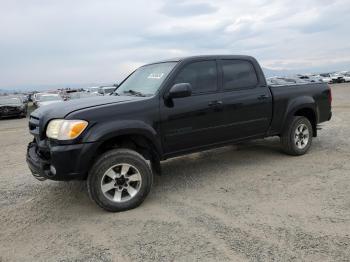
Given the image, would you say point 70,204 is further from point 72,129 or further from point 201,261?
point 201,261

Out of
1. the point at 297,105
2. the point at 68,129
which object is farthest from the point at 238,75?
the point at 68,129

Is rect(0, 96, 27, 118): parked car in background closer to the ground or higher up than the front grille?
closer to the ground

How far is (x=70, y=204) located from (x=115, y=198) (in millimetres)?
772

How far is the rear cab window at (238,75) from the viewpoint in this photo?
18.0 feet

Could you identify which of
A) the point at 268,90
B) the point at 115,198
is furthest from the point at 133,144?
the point at 268,90

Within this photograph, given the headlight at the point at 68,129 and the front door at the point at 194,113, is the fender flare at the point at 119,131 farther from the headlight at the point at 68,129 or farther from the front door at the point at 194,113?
the front door at the point at 194,113

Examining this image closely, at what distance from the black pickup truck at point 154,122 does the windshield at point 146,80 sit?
0.02m

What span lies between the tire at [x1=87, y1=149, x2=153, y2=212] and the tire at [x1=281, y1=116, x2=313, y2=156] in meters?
2.98

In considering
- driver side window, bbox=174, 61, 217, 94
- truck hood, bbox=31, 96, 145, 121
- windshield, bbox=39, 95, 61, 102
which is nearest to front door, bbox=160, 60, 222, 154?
driver side window, bbox=174, 61, 217, 94

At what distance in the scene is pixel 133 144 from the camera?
15.7 ft

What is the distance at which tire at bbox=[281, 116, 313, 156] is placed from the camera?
247 inches

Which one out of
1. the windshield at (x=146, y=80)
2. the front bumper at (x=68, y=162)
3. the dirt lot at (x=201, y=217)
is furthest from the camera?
the windshield at (x=146, y=80)

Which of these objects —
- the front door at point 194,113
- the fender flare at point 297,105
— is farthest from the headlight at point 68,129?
the fender flare at point 297,105

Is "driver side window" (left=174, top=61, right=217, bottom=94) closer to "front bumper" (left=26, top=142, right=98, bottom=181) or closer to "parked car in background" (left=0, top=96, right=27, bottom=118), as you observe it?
"front bumper" (left=26, top=142, right=98, bottom=181)
